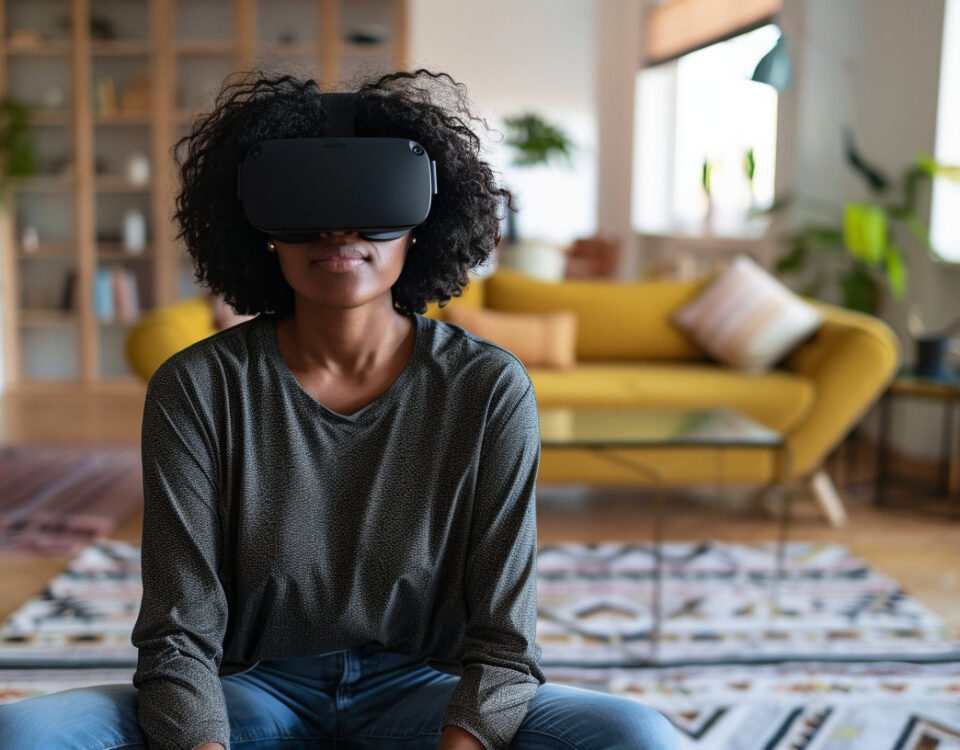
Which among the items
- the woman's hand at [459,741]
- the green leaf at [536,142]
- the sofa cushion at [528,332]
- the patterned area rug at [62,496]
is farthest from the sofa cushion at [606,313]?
the green leaf at [536,142]

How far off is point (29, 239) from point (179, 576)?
218 inches

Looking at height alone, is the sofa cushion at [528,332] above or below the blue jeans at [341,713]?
above

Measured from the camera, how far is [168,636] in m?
1.17

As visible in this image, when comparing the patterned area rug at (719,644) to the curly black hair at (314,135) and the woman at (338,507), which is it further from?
the curly black hair at (314,135)

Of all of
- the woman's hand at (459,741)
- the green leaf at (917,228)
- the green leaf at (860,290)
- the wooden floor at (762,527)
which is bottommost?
the wooden floor at (762,527)

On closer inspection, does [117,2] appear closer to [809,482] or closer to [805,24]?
[805,24]

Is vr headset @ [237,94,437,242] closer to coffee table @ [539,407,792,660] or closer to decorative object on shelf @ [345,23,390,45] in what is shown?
coffee table @ [539,407,792,660]

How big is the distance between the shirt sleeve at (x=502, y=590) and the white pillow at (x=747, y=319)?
2.85m

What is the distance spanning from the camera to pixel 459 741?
1147 mm

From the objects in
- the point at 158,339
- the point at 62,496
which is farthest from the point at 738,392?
the point at 62,496

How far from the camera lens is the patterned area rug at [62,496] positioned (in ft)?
10.9

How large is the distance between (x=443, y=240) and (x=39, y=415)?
15.3 ft

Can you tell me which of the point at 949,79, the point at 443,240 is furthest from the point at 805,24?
the point at 443,240

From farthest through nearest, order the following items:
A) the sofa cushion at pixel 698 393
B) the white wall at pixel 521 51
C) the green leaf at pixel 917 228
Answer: the white wall at pixel 521 51 → the green leaf at pixel 917 228 → the sofa cushion at pixel 698 393
